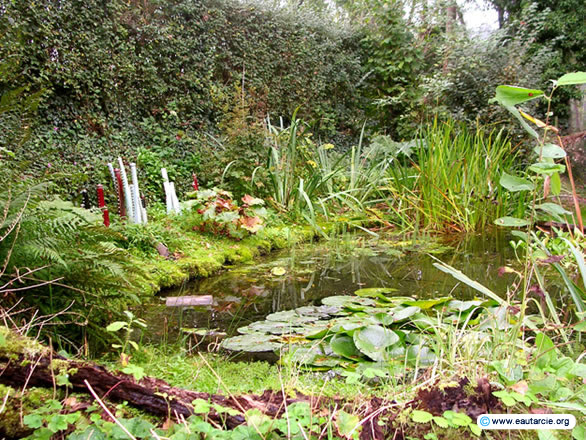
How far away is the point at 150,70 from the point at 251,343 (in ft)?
15.7

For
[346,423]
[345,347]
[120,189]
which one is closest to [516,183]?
[346,423]

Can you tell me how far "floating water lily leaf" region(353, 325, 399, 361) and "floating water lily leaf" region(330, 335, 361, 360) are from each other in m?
0.08

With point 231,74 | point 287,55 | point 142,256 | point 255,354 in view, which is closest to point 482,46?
point 287,55

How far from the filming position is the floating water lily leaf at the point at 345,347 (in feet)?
5.34

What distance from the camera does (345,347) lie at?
1.65 metres

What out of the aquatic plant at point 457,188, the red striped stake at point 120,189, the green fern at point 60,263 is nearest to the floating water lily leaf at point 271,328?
the green fern at point 60,263

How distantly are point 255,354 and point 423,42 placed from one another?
8694mm

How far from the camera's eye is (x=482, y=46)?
24.1ft

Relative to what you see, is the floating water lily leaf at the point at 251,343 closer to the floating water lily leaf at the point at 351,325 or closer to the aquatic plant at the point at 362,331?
the aquatic plant at the point at 362,331

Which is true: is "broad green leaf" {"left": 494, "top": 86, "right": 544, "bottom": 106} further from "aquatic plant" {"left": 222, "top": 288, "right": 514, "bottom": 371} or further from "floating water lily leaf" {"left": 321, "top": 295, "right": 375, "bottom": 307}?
"floating water lily leaf" {"left": 321, "top": 295, "right": 375, "bottom": 307}

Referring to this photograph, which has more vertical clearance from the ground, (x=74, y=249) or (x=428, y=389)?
(x=74, y=249)

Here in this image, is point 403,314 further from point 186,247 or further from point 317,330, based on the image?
point 186,247

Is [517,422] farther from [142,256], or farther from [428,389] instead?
[142,256]

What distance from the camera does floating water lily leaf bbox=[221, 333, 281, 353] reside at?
68.8 inches
